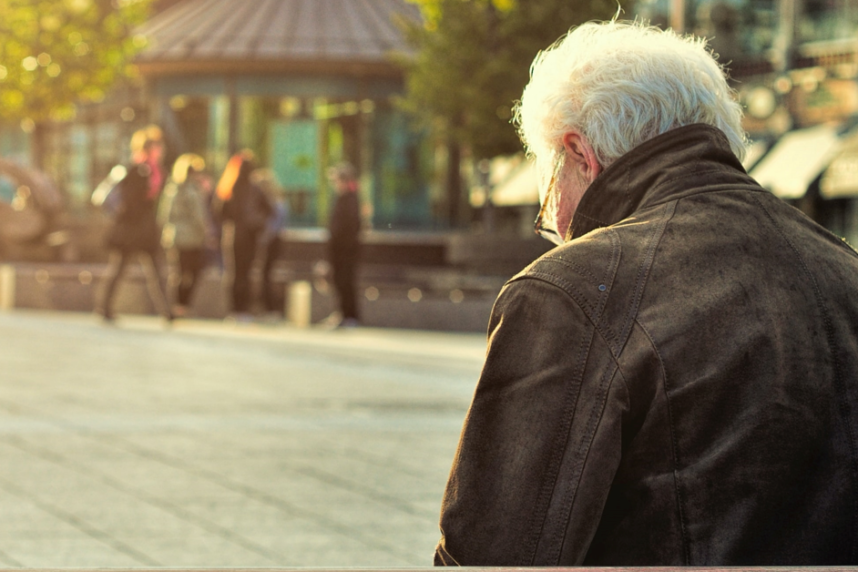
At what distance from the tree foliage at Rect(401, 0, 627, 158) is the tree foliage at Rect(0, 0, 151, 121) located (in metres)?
12.8

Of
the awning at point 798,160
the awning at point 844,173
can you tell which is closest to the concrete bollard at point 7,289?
the awning at point 798,160

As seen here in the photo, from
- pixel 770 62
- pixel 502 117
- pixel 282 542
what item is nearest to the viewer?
pixel 282 542

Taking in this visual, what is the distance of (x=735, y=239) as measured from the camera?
1.94 m

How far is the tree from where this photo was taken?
16125 mm

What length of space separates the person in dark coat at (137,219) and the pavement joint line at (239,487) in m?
6.67

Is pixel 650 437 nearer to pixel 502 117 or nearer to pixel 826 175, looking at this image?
pixel 502 117

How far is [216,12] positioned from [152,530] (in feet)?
85.7

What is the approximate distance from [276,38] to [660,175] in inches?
1040

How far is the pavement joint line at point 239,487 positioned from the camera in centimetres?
509

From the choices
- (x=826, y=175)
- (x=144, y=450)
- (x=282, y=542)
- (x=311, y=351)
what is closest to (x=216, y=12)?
(x=826, y=175)

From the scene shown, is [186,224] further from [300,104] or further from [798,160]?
[300,104]

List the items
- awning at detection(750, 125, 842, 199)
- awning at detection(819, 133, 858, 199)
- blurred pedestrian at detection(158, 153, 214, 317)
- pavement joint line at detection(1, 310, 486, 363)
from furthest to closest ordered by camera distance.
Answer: awning at detection(750, 125, 842, 199), awning at detection(819, 133, 858, 199), blurred pedestrian at detection(158, 153, 214, 317), pavement joint line at detection(1, 310, 486, 363)

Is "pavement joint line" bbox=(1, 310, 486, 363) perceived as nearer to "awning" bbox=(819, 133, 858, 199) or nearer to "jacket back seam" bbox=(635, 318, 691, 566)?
"awning" bbox=(819, 133, 858, 199)

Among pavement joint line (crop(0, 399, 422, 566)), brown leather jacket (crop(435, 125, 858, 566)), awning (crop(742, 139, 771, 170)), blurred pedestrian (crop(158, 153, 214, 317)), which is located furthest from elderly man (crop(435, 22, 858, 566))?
awning (crop(742, 139, 771, 170))
